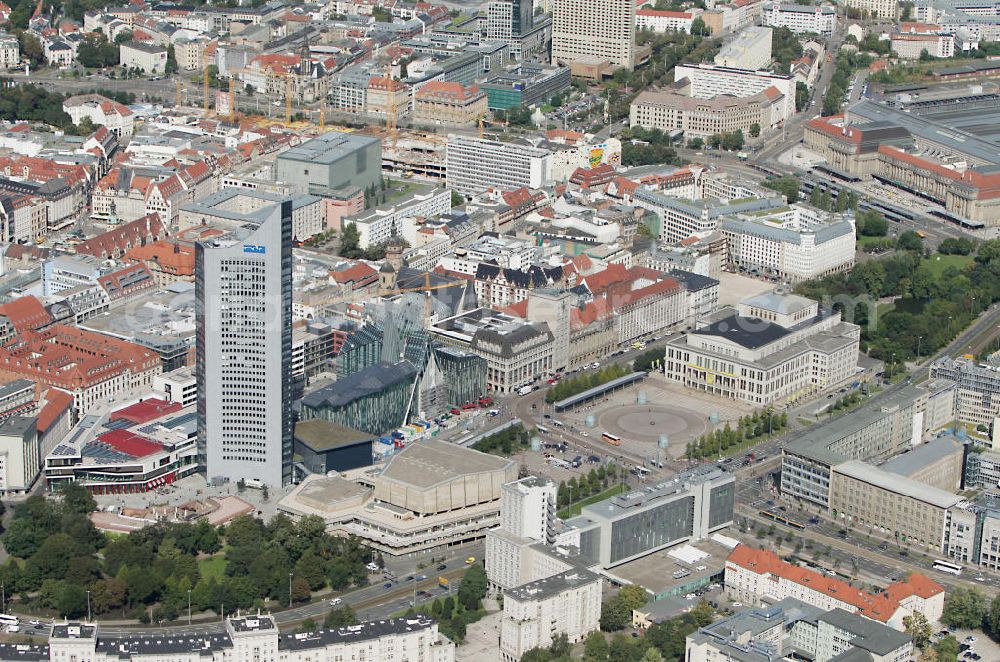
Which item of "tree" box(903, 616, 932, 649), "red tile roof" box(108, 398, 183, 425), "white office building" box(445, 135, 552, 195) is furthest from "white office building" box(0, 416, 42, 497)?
"white office building" box(445, 135, 552, 195)

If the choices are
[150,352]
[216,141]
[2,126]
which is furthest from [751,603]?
[2,126]

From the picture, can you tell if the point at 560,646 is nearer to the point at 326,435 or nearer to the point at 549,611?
the point at 549,611

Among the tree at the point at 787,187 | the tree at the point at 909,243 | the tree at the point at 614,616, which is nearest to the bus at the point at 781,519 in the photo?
the tree at the point at 614,616

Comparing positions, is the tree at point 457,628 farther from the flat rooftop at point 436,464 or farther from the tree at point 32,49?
the tree at point 32,49

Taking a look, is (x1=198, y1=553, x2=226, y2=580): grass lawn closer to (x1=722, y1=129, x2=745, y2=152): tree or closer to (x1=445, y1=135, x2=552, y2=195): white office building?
(x1=445, y1=135, x2=552, y2=195): white office building

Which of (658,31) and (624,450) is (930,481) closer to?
(624,450)

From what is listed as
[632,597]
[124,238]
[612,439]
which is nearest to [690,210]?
[612,439]
